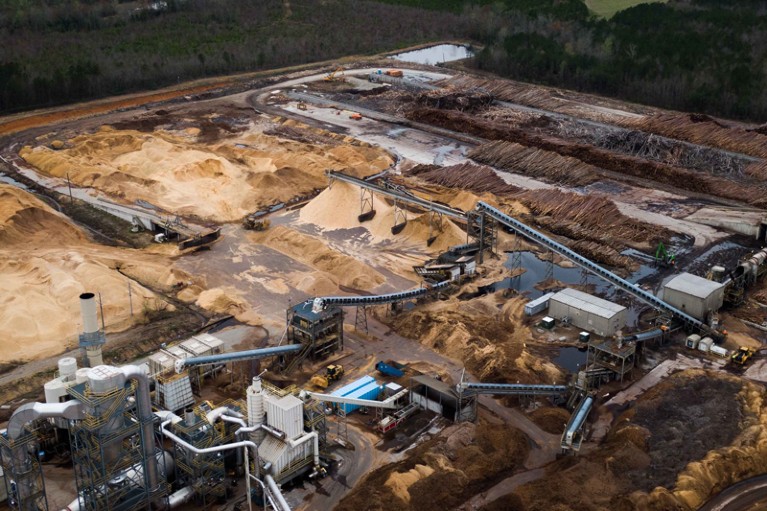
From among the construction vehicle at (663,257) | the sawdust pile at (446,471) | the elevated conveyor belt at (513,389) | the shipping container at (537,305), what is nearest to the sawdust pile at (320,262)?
the shipping container at (537,305)

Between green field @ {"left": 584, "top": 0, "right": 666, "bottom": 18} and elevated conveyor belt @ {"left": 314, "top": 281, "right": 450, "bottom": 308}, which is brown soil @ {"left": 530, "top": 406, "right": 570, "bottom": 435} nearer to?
elevated conveyor belt @ {"left": 314, "top": 281, "right": 450, "bottom": 308}

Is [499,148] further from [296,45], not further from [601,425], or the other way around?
[296,45]

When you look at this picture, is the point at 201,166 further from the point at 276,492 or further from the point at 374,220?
the point at 276,492

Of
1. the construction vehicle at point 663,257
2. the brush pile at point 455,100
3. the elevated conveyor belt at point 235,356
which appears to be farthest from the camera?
the brush pile at point 455,100

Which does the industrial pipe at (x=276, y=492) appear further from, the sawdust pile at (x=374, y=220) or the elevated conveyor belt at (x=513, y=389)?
the sawdust pile at (x=374, y=220)

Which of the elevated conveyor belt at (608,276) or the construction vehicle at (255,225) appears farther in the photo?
the construction vehicle at (255,225)

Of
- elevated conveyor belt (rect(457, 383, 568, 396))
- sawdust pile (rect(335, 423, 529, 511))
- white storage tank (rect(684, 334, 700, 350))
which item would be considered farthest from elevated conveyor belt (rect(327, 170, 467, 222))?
sawdust pile (rect(335, 423, 529, 511))
